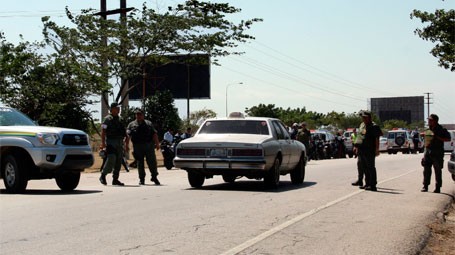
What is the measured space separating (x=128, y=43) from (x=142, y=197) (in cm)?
2234

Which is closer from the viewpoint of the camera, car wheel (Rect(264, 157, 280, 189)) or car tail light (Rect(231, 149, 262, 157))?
car tail light (Rect(231, 149, 262, 157))

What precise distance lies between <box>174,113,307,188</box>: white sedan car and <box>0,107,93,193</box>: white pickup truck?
215cm

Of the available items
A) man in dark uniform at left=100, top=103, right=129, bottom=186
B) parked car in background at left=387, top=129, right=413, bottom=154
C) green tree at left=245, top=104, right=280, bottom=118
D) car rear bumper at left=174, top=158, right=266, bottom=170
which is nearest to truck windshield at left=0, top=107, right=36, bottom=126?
man in dark uniform at left=100, top=103, right=129, bottom=186

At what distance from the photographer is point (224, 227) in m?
8.45

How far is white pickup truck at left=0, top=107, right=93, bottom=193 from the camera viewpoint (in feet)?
42.2

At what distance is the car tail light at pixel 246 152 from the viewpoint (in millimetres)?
13508

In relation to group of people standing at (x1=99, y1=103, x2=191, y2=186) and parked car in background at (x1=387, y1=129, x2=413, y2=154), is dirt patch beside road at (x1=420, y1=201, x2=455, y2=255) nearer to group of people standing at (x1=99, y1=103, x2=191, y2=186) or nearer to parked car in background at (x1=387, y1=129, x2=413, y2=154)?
group of people standing at (x1=99, y1=103, x2=191, y2=186)

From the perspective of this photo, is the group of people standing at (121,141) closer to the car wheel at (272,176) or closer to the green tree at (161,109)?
the car wheel at (272,176)

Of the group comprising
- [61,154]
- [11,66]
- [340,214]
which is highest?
[11,66]

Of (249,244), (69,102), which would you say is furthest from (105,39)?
(249,244)

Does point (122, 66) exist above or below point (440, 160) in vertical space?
above

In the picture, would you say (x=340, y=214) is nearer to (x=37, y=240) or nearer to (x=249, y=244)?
(x=249, y=244)

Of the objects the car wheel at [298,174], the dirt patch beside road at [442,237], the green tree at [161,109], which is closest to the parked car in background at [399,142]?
the green tree at [161,109]

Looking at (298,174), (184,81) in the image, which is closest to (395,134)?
(184,81)
